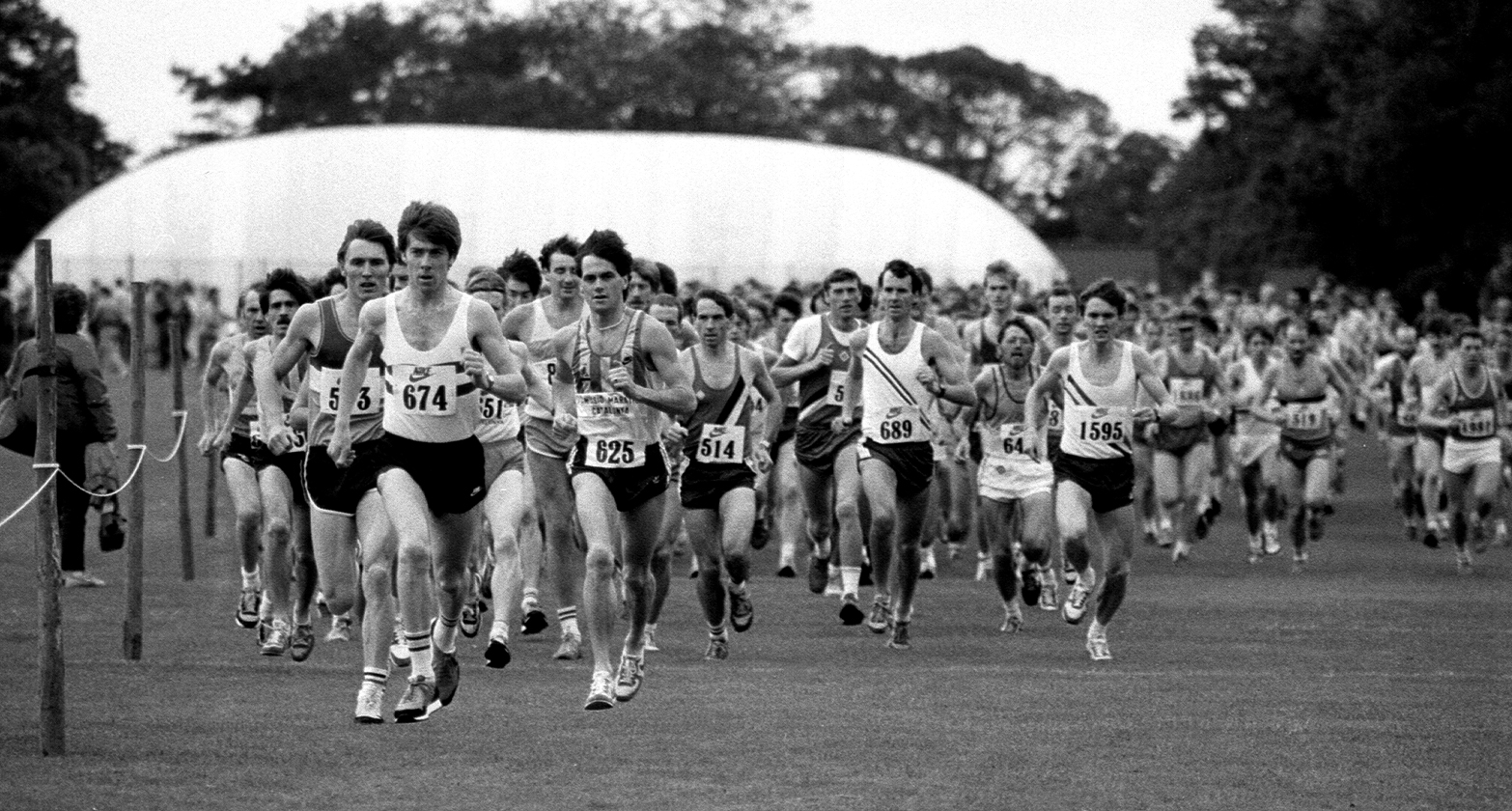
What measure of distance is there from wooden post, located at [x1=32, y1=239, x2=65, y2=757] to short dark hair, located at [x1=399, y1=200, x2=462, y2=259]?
1.53 metres

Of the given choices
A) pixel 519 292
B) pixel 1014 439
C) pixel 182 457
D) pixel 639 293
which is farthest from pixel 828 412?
pixel 182 457

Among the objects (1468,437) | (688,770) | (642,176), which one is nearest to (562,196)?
(642,176)

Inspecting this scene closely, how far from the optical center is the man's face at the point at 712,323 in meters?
15.8

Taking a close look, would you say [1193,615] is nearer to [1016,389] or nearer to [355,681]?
A: [1016,389]

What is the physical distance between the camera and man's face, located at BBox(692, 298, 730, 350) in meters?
15.8

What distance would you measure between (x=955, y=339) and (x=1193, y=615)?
8.88ft

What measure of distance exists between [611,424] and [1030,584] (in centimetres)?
749

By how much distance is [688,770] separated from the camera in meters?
10.7

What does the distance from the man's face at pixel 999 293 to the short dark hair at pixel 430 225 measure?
33.9 ft

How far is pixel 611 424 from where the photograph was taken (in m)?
12.3

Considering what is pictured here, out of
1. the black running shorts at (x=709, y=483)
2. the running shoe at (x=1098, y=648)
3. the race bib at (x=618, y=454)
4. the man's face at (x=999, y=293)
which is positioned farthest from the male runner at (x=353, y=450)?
the man's face at (x=999, y=293)

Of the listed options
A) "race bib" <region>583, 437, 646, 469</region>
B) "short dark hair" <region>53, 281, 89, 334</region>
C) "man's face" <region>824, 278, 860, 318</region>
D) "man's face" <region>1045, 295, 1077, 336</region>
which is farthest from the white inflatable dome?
"race bib" <region>583, 437, 646, 469</region>

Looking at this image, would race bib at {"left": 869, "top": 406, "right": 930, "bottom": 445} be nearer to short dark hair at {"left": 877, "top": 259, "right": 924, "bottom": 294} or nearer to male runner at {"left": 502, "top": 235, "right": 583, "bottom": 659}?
short dark hair at {"left": 877, "top": 259, "right": 924, "bottom": 294}

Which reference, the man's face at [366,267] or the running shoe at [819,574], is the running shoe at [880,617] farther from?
the man's face at [366,267]
